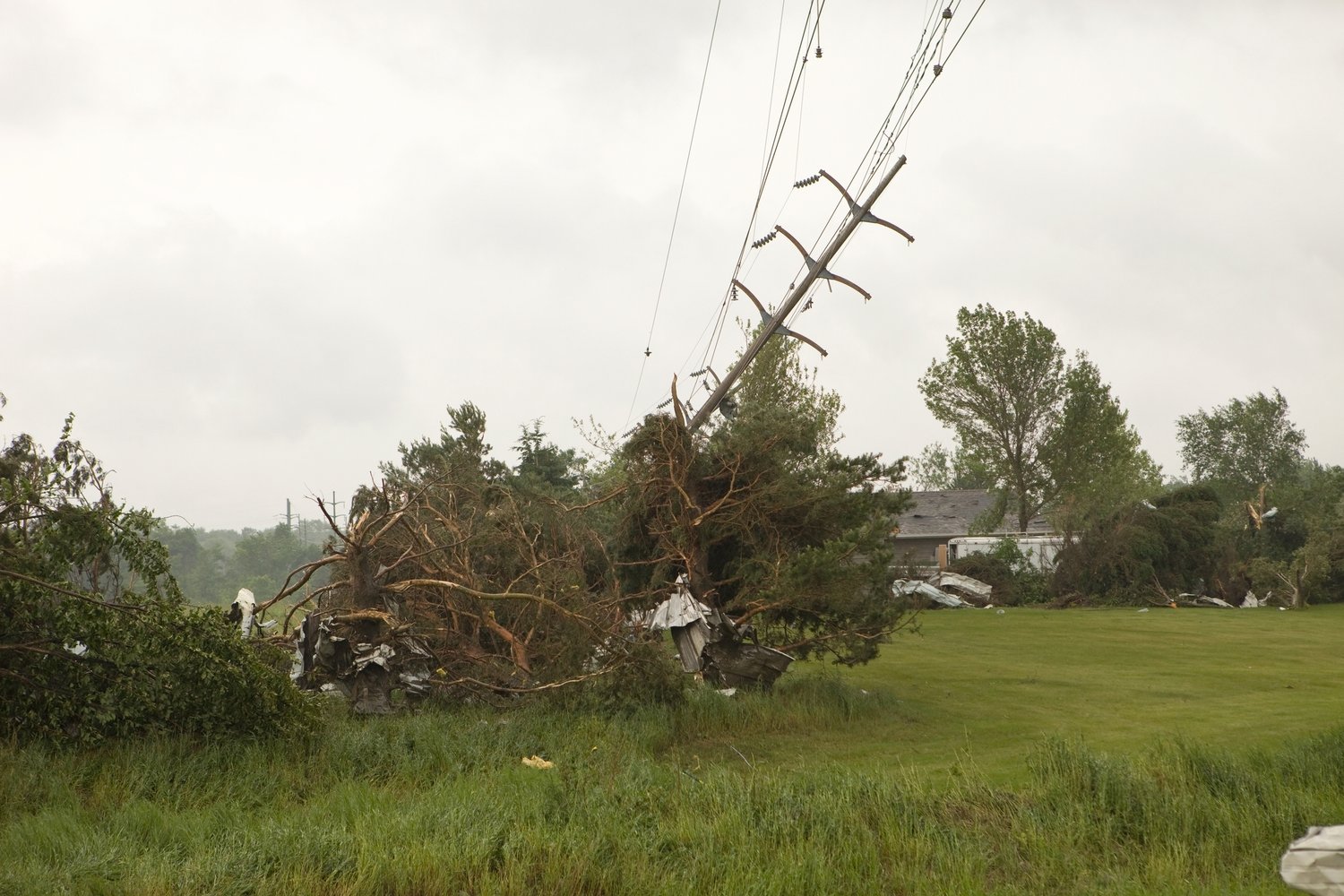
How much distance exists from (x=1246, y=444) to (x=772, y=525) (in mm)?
63235

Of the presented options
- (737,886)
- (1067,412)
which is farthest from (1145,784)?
(1067,412)

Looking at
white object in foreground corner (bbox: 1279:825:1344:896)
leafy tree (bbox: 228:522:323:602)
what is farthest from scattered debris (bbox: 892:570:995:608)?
leafy tree (bbox: 228:522:323:602)

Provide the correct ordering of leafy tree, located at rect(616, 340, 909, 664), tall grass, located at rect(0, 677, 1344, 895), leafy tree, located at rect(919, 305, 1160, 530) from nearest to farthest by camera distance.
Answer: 1. tall grass, located at rect(0, 677, 1344, 895)
2. leafy tree, located at rect(616, 340, 909, 664)
3. leafy tree, located at rect(919, 305, 1160, 530)

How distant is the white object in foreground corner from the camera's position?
542cm

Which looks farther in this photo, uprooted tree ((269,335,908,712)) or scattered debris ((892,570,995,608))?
scattered debris ((892,570,995,608))

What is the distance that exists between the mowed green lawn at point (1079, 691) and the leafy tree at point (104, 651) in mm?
4678

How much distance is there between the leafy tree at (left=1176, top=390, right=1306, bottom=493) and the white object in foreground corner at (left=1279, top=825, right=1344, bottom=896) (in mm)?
63578

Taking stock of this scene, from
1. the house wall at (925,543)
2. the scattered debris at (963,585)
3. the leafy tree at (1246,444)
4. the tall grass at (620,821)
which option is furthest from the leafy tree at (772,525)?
the leafy tree at (1246,444)

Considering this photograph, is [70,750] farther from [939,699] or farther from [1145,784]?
[939,699]

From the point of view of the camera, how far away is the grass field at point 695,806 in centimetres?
645

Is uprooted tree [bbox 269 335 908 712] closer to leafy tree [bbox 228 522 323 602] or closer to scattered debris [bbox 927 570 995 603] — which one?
scattered debris [bbox 927 570 995 603]

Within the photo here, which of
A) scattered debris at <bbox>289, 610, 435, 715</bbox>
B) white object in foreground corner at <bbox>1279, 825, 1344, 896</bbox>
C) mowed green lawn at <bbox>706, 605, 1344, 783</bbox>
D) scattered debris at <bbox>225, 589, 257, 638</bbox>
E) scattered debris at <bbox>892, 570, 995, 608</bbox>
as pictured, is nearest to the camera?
white object in foreground corner at <bbox>1279, 825, 1344, 896</bbox>

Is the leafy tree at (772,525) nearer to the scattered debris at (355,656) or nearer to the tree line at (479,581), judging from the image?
the tree line at (479,581)

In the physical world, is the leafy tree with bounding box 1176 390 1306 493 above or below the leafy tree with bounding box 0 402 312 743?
above
